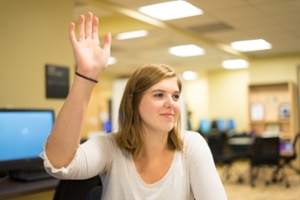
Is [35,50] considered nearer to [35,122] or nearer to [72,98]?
[35,122]

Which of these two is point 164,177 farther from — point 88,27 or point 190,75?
point 190,75

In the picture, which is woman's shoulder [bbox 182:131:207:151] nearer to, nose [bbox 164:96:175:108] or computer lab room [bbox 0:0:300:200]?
nose [bbox 164:96:175:108]

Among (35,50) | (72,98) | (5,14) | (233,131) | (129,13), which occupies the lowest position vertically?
(233,131)

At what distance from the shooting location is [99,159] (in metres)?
1.54

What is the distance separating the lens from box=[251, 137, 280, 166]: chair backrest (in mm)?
7477

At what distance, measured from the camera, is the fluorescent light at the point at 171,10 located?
17.2ft

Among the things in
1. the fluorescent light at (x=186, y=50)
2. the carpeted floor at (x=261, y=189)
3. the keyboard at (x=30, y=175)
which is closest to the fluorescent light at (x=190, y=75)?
the fluorescent light at (x=186, y=50)

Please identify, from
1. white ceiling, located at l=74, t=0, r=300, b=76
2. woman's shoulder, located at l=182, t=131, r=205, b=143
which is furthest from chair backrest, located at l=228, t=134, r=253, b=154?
woman's shoulder, located at l=182, t=131, r=205, b=143

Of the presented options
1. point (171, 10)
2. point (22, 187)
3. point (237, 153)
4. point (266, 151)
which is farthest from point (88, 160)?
point (237, 153)

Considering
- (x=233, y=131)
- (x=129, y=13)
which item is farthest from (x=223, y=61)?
(x=129, y=13)

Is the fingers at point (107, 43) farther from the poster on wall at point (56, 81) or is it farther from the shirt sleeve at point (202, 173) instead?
the poster on wall at point (56, 81)

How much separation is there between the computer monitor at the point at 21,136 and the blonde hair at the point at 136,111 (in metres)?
1.72

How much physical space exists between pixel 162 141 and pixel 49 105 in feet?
8.85

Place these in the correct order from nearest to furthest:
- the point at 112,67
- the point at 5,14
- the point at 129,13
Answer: the point at 5,14
the point at 129,13
the point at 112,67
